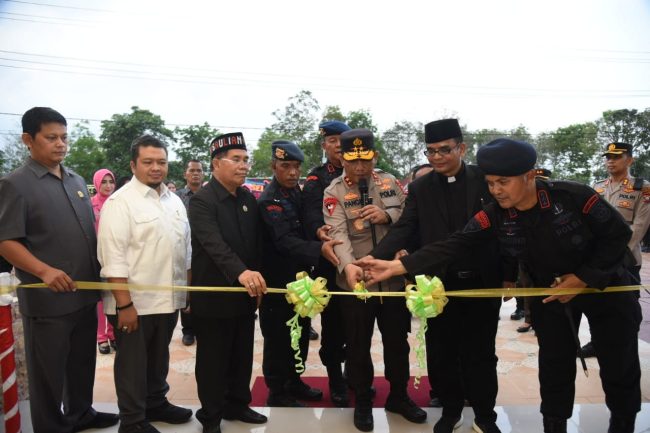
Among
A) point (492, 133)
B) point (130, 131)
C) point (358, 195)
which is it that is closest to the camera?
point (358, 195)

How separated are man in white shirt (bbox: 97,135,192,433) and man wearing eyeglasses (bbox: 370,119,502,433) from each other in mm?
1370

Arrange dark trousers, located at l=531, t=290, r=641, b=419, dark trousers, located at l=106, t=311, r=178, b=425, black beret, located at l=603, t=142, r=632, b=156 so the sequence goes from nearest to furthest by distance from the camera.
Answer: dark trousers, located at l=531, t=290, r=641, b=419, dark trousers, located at l=106, t=311, r=178, b=425, black beret, located at l=603, t=142, r=632, b=156

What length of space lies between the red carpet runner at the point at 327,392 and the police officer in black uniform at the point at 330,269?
0.48 ft

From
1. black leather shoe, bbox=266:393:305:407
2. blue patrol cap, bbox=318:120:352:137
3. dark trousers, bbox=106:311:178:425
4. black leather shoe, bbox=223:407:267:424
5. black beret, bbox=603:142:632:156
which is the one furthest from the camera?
black beret, bbox=603:142:632:156

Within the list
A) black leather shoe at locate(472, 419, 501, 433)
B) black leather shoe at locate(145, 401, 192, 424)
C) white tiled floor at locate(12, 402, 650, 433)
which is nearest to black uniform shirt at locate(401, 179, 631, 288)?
black leather shoe at locate(472, 419, 501, 433)

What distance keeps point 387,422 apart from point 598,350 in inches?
54.9

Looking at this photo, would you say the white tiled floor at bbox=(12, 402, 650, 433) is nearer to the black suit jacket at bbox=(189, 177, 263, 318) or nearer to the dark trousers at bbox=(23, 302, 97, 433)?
the dark trousers at bbox=(23, 302, 97, 433)

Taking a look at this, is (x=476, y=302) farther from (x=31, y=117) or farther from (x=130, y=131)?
(x=130, y=131)

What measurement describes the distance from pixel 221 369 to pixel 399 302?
1.25 m

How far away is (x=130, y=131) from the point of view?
32.3 meters

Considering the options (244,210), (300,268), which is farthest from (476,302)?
(244,210)

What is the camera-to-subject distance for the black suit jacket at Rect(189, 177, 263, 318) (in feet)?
9.22

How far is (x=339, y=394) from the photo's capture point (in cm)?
351

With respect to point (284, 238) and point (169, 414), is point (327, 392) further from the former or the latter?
point (284, 238)
